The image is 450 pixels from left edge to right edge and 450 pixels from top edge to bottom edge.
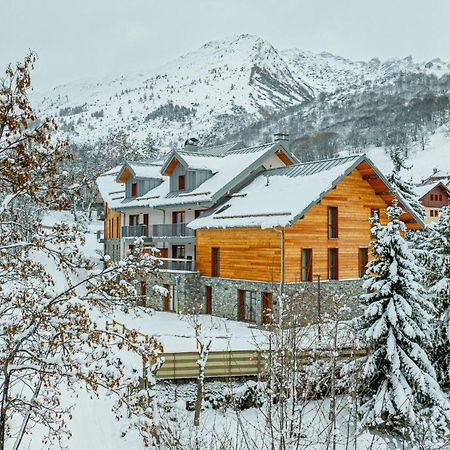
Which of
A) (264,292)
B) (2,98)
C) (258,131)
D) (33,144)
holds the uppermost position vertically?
(258,131)

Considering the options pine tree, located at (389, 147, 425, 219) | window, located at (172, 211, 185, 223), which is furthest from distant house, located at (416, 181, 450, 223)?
window, located at (172, 211, 185, 223)

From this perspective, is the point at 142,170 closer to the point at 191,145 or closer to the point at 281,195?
the point at 191,145

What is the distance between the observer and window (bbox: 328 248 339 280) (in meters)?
28.5

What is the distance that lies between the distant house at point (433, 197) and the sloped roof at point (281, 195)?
40693 mm

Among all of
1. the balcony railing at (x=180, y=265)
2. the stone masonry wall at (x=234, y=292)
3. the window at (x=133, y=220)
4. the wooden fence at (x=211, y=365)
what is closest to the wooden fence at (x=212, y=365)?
the wooden fence at (x=211, y=365)

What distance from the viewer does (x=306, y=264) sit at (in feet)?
89.4

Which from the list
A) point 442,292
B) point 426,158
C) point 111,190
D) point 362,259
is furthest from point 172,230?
point 426,158

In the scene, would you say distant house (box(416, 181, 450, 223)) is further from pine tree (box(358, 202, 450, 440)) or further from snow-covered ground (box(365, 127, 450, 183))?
pine tree (box(358, 202, 450, 440))

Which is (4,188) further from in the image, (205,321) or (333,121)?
(333,121)

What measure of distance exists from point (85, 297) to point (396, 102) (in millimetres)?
197833

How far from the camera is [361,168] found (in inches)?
1161

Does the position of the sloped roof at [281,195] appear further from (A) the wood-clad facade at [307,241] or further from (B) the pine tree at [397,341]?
(B) the pine tree at [397,341]

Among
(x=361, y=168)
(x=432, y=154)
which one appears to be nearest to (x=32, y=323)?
(x=361, y=168)

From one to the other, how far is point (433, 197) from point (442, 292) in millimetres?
53567
